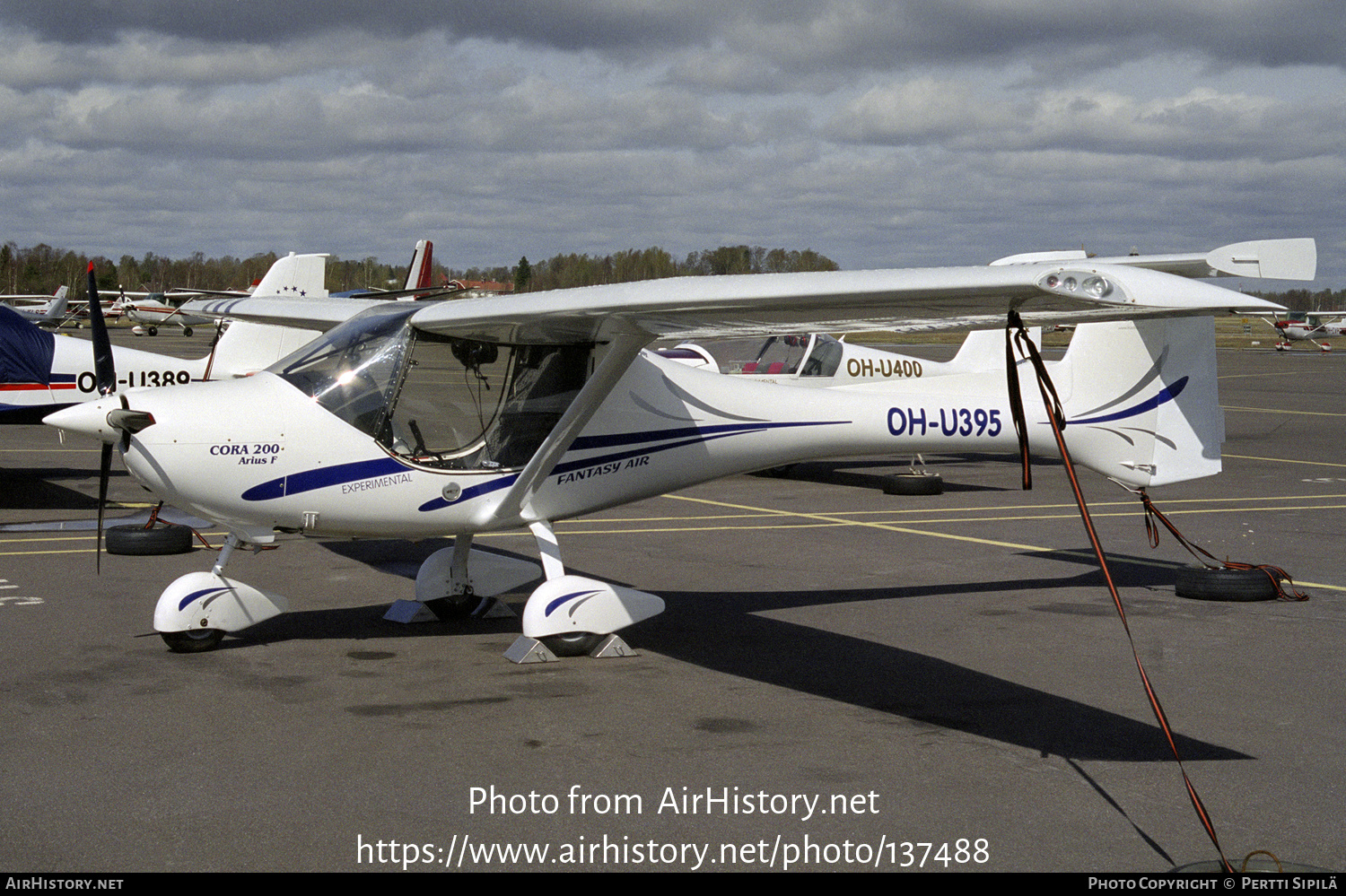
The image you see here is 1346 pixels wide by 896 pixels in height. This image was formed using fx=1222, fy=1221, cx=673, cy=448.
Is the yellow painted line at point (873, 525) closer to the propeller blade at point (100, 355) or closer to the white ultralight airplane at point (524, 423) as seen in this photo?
the white ultralight airplane at point (524, 423)

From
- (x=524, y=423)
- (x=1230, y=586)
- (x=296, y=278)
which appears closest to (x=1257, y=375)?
(x=296, y=278)

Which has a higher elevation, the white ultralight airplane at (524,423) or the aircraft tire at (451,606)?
the white ultralight airplane at (524,423)

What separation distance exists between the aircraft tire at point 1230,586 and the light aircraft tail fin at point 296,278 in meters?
12.5

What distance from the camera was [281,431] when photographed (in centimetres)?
752

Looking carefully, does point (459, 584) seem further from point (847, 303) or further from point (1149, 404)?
point (1149, 404)

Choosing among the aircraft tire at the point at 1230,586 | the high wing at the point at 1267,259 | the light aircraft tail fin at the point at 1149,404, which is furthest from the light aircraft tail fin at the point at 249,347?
the high wing at the point at 1267,259

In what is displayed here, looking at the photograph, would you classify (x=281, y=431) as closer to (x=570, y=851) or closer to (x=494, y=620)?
(x=494, y=620)

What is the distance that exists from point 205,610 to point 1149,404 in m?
7.00

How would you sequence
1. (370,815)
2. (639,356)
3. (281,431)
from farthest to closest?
(639,356)
(281,431)
(370,815)

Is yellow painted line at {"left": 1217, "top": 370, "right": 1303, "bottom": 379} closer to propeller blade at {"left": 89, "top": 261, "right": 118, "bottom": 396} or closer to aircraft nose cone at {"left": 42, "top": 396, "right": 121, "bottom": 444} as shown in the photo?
propeller blade at {"left": 89, "top": 261, "right": 118, "bottom": 396}

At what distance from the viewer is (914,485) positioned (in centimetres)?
1608

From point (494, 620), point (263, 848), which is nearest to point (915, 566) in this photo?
point (494, 620)

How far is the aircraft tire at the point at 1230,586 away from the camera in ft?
30.6
